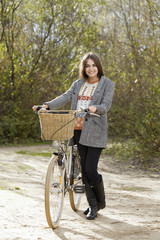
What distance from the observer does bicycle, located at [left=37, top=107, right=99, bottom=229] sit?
4164mm

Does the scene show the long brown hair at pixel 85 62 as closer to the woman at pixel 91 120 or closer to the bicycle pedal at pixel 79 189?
the woman at pixel 91 120

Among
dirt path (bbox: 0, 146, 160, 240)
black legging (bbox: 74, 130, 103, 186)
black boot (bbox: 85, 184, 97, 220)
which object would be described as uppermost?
black legging (bbox: 74, 130, 103, 186)

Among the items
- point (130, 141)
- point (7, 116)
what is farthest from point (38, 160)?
point (7, 116)

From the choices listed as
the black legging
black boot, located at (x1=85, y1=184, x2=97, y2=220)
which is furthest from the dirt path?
the black legging

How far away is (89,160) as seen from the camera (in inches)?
189

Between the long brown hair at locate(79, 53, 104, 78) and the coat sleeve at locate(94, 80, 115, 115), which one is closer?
the coat sleeve at locate(94, 80, 115, 115)

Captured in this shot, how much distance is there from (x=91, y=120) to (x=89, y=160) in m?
0.48

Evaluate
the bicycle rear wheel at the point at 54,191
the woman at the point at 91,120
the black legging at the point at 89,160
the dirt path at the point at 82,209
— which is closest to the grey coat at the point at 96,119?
the woman at the point at 91,120

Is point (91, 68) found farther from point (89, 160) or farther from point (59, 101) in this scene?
point (89, 160)

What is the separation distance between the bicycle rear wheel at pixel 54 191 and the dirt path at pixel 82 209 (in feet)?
0.48

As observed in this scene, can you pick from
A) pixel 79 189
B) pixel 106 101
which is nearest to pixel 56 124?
pixel 106 101

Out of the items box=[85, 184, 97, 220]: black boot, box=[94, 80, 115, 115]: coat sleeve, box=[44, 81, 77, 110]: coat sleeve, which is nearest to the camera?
box=[94, 80, 115, 115]: coat sleeve

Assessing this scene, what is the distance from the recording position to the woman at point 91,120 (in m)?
4.73

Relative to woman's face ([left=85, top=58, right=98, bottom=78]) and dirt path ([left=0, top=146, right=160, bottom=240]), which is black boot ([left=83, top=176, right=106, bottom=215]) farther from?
woman's face ([left=85, top=58, right=98, bottom=78])
